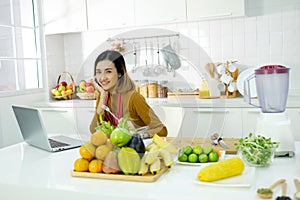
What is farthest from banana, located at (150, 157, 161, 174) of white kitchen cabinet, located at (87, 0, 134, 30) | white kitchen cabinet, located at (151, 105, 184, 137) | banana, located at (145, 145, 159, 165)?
white kitchen cabinet, located at (87, 0, 134, 30)

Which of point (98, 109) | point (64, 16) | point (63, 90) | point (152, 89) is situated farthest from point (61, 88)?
point (98, 109)

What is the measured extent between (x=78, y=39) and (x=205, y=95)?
1.68 meters

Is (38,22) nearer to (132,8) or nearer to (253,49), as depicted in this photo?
(132,8)

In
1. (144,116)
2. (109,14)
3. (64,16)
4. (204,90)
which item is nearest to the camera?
(144,116)

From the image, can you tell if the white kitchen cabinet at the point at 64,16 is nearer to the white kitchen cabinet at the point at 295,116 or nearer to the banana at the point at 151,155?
the white kitchen cabinet at the point at 295,116

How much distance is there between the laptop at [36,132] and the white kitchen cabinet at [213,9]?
181cm

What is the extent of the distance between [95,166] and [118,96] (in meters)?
0.38

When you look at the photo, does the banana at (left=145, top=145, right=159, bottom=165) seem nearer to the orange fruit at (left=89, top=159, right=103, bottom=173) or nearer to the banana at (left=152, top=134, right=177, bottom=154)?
the banana at (left=152, top=134, right=177, bottom=154)

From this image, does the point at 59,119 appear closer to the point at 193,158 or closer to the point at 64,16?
the point at 64,16

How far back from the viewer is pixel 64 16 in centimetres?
→ 386

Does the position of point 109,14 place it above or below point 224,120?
above

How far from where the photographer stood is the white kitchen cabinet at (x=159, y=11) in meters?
3.39

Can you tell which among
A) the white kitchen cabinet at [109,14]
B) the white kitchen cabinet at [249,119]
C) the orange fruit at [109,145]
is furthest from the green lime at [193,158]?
the white kitchen cabinet at [109,14]

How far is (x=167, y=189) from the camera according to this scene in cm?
121
